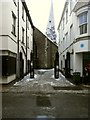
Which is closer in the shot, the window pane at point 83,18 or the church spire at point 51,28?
the window pane at point 83,18

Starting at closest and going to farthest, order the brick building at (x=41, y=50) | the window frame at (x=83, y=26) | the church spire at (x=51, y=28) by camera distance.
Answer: the window frame at (x=83, y=26)
the brick building at (x=41, y=50)
the church spire at (x=51, y=28)

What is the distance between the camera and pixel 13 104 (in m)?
9.66

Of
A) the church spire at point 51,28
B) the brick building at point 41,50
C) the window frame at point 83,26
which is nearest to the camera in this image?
the window frame at point 83,26

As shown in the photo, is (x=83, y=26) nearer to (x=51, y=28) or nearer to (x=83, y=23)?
(x=83, y=23)

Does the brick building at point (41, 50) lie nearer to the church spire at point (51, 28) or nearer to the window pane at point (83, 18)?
the window pane at point (83, 18)

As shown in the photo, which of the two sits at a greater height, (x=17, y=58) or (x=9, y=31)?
(x=9, y=31)

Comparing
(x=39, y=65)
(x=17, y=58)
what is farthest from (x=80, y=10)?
(x=39, y=65)

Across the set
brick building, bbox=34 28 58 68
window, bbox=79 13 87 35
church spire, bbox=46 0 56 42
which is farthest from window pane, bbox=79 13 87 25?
church spire, bbox=46 0 56 42

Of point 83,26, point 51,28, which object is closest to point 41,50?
point 83,26

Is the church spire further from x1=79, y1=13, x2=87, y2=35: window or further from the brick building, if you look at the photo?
x1=79, y1=13, x2=87, y2=35: window

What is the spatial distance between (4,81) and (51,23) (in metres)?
61.0

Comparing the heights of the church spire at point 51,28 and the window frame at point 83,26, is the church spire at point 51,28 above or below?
above

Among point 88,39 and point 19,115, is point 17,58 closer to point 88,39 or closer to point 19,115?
point 88,39

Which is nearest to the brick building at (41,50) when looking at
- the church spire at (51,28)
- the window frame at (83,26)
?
A: the window frame at (83,26)
